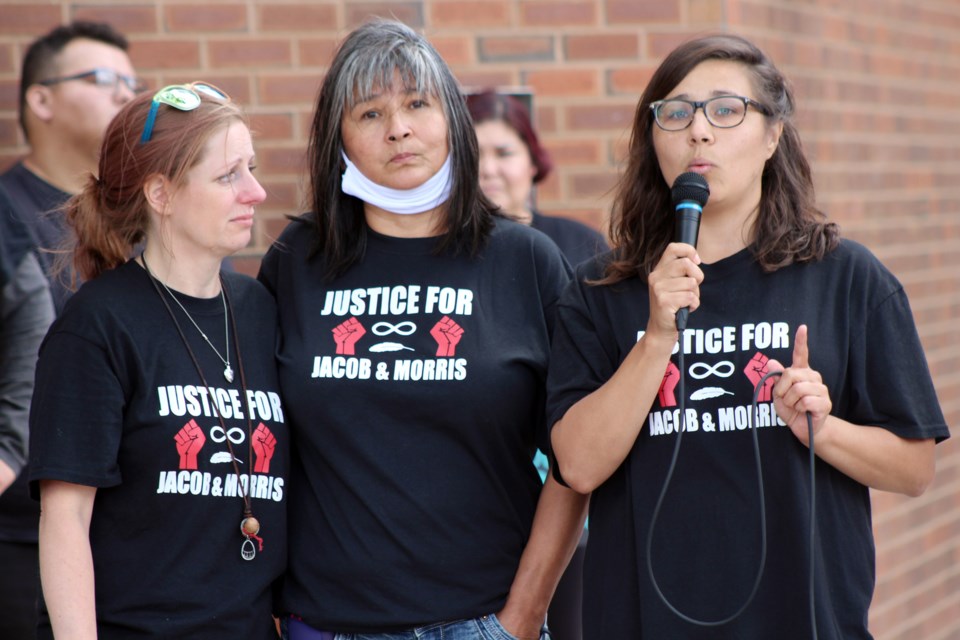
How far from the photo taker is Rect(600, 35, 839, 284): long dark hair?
2.57m

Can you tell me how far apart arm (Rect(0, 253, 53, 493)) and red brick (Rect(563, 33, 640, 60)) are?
2.10 metres

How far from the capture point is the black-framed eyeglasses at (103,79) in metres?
4.09

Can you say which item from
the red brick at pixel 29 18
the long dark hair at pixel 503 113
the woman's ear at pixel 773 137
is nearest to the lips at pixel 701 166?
the woman's ear at pixel 773 137

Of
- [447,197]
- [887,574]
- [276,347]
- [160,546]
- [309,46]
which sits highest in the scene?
[309,46]

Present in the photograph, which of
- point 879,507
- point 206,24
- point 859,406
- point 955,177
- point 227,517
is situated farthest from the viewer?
point 955,177

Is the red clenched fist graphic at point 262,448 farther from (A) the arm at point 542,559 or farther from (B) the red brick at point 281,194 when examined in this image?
(B) the red brick at point 281,194

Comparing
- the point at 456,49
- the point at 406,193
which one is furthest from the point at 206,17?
the point at 406,193

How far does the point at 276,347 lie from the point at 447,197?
57cm

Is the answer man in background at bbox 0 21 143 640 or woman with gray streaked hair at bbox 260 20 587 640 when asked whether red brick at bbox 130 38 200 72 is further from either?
woman with gray streaked hair at bbox 260 20 587 640

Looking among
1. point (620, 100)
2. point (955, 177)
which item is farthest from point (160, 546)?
point (955, 177)

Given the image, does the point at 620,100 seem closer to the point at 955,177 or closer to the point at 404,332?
the point at 404,332

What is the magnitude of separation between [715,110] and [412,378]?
928mm

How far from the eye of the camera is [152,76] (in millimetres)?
4305

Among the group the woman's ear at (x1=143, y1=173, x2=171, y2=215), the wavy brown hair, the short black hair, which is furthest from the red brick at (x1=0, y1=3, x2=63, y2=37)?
the woman's ear at (x1=143, y1=173, x2=171, y2=215)
